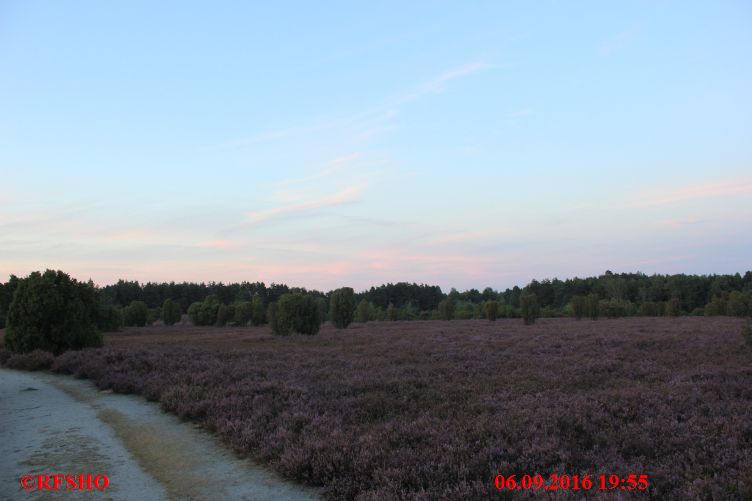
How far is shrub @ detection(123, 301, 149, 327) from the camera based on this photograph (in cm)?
7044

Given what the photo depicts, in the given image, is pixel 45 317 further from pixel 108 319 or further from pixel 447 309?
pixel 447 309

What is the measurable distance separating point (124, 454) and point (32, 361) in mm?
16038

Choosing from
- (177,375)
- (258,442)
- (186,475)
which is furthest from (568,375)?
(177,375)

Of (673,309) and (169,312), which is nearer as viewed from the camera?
(673,309)

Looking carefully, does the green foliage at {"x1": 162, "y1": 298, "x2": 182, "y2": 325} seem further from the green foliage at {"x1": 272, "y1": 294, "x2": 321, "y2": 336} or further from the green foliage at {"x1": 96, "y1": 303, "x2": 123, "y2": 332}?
the green foliage at {"x1": 272, "y1": 294, "x2": 321, "y2": 336}

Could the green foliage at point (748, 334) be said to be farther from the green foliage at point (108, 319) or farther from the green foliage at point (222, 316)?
the green foliage at point (222, 316)

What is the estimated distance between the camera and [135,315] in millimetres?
70938

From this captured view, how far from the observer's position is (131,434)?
9820mm

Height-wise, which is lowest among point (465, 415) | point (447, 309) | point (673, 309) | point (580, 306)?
point (447, 309)

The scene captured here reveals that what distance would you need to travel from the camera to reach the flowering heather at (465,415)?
6516 mm

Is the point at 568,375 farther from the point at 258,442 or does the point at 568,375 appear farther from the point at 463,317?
the point at 463,317

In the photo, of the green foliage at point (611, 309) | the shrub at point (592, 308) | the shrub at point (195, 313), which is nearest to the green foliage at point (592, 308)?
the shrub at point (592, 308)
